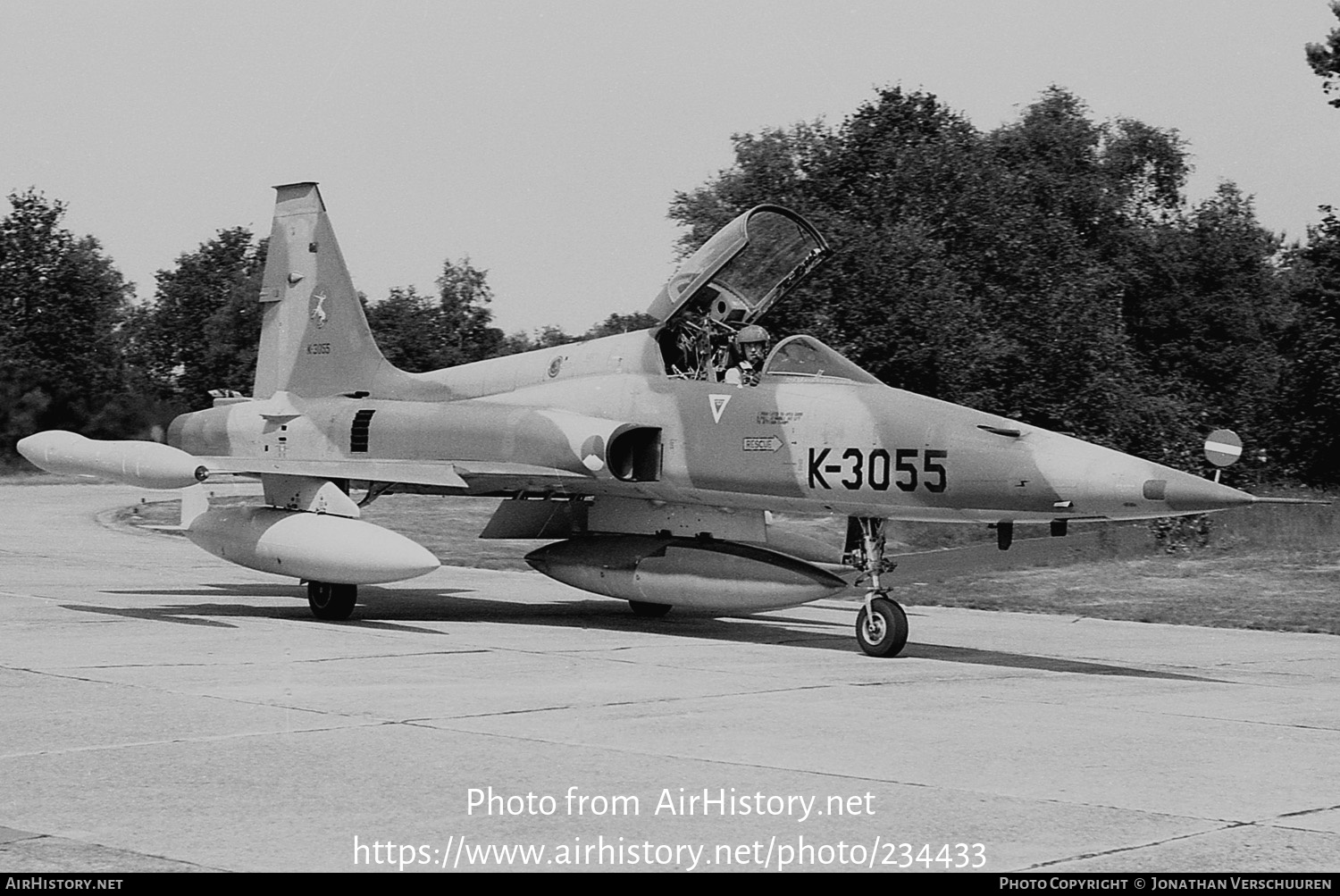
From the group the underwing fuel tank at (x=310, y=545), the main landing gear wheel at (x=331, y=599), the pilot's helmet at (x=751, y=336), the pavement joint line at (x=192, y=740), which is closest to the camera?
the pavement joint line at (x=192, y=740)

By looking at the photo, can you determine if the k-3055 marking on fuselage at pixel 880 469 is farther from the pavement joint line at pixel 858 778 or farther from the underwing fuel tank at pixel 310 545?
the pavement joint line at pixel 858 778

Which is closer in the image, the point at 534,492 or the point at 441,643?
the point at 441,643

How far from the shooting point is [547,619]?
50.3 feet

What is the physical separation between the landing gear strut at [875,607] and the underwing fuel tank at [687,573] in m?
0.32

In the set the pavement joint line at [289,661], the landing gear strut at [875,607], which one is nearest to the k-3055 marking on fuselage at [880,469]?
the landing gear strut at [875,607]

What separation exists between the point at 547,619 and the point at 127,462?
4.22m

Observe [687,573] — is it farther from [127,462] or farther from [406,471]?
[127,462]

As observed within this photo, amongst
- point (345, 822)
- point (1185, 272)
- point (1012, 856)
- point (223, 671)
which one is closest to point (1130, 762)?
point (1012, 856)

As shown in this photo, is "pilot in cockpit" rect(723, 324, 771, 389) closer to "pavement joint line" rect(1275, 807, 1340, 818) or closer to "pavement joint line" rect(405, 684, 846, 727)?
"pavement joint line" rect(405, 684, 846, 727)

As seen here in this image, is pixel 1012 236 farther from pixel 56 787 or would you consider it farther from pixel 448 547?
pixel 56 787

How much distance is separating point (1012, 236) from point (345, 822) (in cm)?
3829

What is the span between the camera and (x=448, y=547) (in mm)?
24516

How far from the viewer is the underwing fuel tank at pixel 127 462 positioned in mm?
13891

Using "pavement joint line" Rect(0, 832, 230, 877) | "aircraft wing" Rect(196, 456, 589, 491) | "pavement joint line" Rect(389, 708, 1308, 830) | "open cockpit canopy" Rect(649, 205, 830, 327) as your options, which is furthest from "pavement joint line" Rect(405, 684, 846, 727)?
"open cockpit canopy" Rect(649, 205, 830, 327)
